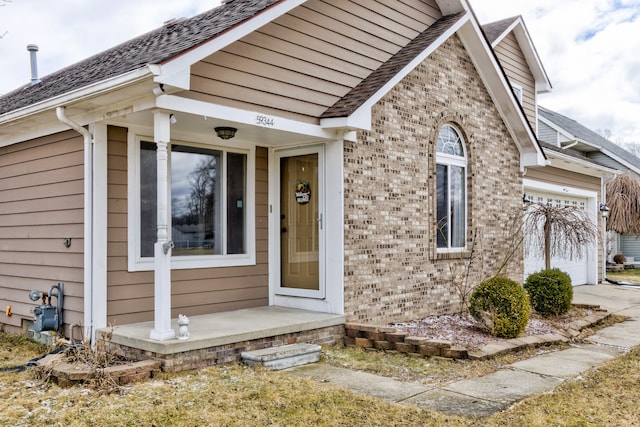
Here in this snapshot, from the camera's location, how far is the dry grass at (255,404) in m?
4.45

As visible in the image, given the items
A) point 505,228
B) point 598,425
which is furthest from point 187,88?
point 505,228

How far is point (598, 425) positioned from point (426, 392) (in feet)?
4.85

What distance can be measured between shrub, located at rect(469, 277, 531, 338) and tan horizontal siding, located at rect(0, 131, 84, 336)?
5.21 m

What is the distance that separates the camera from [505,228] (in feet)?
35.4

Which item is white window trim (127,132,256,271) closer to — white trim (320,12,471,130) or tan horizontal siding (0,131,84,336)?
tan horizontal siding (0,131,84,336)

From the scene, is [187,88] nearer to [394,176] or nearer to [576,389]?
[394,176]

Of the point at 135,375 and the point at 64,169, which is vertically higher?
the point at 64,169

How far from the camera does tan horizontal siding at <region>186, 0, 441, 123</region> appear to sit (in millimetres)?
6430

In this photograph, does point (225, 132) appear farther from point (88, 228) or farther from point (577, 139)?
point (577, 139)

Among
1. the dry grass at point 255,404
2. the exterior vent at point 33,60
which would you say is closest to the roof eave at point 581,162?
the dry grass at point 255,404

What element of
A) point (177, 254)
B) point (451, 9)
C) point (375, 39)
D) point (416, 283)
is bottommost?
point (416, 283)

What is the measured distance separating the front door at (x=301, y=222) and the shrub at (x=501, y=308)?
2234 millimetres

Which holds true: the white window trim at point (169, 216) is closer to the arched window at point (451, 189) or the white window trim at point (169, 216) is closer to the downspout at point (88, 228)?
the downspout at point (88, 228)

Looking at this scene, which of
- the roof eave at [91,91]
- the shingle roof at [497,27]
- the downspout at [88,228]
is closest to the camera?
the roof eave at [91,91]
